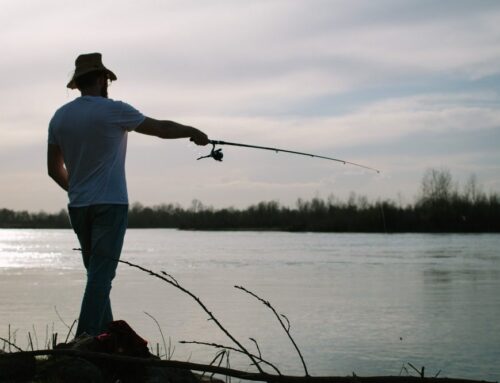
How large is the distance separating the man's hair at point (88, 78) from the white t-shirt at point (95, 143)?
0.10 meters

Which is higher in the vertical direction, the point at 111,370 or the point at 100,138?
the point at 100,138

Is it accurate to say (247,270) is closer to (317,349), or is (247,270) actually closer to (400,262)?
(400,262)

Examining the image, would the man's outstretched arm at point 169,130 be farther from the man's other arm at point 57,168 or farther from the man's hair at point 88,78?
the man's other arm at point 57,168

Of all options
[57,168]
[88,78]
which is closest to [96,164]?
[57,168]

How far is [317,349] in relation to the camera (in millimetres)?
6574

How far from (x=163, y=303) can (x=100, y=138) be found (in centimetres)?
603

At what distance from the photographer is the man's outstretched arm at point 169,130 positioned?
4000 millimetres

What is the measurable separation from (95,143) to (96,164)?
11cm

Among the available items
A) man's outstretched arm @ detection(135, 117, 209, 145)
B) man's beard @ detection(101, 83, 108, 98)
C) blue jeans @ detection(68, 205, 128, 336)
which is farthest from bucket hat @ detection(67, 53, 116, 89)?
blue jeans @ detection(68, 205, 128, 336)

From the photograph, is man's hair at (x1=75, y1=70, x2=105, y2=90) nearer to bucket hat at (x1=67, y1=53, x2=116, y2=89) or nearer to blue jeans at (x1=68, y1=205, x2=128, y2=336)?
bucket hat at (x1=67, y1=53, x2=116, y2=89)

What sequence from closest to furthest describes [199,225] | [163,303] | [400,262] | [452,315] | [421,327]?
Result: 1. [421,327]
2. [452,315]
3. [163,303]
4. [400,262]
5. [199,225]

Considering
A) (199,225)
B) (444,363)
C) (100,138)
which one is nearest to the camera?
(100,138)

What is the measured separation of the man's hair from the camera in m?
4.04

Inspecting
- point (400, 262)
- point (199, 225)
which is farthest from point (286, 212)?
point (400, 262)
